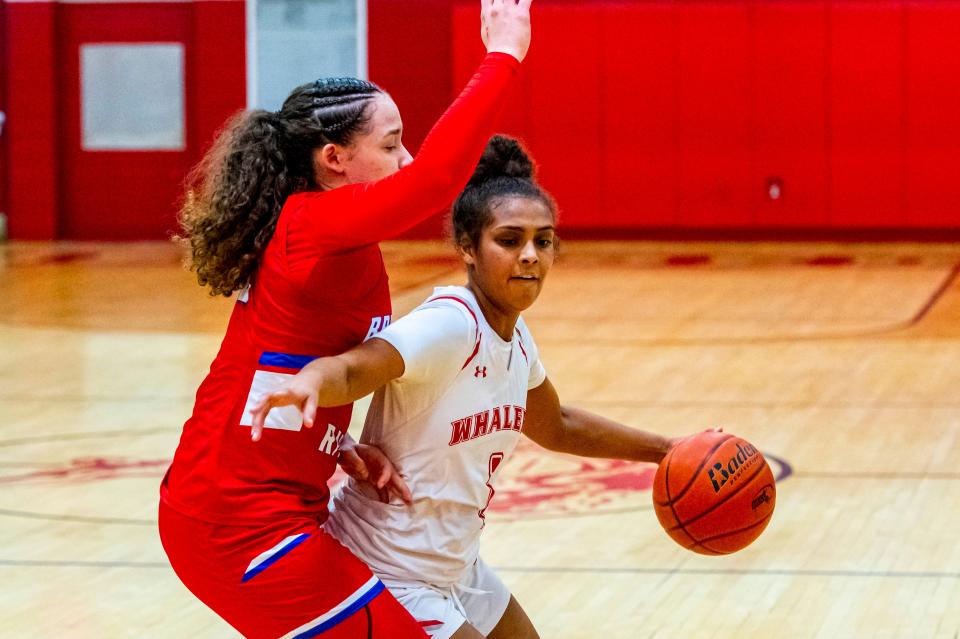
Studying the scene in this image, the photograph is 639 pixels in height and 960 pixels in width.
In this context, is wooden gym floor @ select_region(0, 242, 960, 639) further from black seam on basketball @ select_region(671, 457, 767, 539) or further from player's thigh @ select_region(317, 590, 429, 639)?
player's thigh @ select_region(317, 590, 429, 639)

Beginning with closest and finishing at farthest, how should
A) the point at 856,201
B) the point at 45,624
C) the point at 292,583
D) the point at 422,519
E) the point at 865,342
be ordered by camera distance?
the point at 292,583, the point at 422,519, the point at 45,624, the point at 865,342, the point at 856,201

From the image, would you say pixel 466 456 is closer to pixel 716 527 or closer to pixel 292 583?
pixel 292 583

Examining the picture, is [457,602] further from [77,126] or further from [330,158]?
[77,126]

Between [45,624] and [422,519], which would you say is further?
[45,624]

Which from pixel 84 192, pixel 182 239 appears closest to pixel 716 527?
pixel 182 239

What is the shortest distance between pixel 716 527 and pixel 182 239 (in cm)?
118

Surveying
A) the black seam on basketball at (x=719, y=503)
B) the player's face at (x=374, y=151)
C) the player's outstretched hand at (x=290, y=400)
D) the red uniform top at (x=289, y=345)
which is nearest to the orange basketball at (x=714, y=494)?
the black seam on basketball at (x=719, y=503)

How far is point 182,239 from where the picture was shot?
269 cm

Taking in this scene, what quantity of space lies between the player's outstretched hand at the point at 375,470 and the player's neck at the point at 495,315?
306mm

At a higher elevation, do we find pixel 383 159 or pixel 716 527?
pixel 383 159

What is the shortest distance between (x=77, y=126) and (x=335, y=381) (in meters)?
15.5

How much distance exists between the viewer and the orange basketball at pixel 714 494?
119 inches

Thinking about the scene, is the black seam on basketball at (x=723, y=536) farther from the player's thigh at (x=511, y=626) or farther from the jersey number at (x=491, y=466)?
the jersey number at (x=491, y=466)

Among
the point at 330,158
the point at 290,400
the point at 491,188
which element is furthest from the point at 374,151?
the point at 290,400
